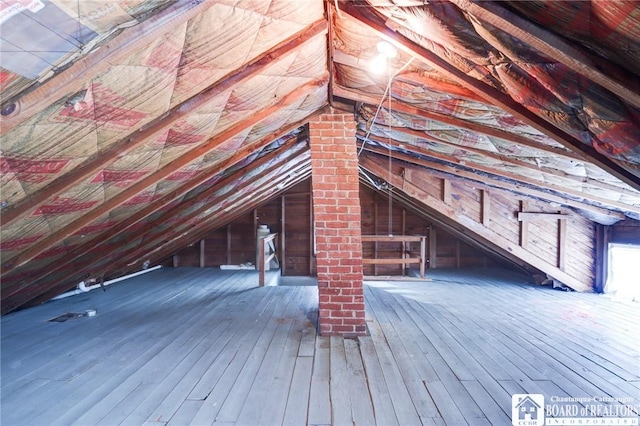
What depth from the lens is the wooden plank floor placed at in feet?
6.79

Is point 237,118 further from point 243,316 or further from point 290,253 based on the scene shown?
point 290,253

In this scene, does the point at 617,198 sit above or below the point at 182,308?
above

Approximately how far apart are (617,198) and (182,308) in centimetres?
522

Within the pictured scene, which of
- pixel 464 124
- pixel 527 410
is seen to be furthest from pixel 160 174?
pixel 527 410

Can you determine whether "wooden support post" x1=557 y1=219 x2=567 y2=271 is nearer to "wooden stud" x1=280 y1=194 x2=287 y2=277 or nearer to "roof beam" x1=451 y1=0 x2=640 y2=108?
"roof beam" x1=451 y1=0 x2=640 y2=108

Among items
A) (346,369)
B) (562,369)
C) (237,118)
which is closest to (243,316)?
(346,369)

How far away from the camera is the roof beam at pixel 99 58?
125 centimetres

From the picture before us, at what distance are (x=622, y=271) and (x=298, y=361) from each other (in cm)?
570

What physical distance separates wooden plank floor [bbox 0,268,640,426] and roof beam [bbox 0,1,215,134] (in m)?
1.76

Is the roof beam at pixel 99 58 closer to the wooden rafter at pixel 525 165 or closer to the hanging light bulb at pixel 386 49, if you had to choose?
the hanging light bulb at pixel 386 49

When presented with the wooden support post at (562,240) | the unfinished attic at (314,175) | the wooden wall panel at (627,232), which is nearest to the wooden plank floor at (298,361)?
the unfinished attic at (314,175)

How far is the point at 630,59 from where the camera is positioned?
3.51ft

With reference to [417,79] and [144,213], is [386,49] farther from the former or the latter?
[144,213]

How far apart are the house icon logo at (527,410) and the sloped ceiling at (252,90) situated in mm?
1448
